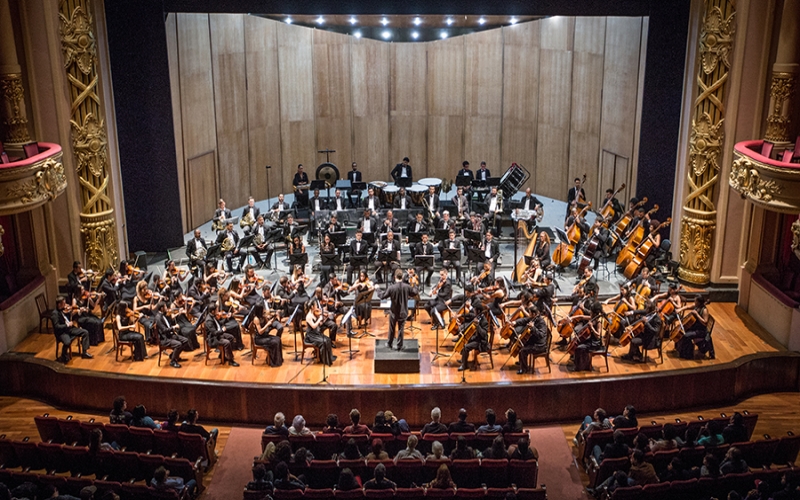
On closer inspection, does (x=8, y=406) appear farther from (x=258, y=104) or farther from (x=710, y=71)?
(x=710, y=71)

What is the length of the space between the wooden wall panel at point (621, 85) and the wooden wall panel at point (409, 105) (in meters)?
4.54

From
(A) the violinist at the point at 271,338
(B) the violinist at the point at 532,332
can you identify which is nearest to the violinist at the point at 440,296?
(B) the violinist at the point at 532,332

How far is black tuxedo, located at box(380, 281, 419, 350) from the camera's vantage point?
1242 cm

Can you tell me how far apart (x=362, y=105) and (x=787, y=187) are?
1126 cm

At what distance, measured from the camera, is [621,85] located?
58.7ft

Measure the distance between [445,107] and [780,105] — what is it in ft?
29.8

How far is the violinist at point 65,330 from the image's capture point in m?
12.5

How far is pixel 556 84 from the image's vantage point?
19.8 meters

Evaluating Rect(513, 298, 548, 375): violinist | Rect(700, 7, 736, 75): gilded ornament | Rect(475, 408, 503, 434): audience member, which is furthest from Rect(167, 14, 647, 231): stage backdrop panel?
Rect(475, 408, 503, 434): audience member

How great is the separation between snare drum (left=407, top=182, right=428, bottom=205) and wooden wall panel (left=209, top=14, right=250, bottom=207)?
424 cm

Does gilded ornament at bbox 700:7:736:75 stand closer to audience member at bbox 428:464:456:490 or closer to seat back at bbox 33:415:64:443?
audience member at bbox 428:464:456:490

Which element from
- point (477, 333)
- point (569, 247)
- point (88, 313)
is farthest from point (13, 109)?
point (569, 247)

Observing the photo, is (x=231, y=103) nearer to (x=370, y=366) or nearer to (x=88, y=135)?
(x=88, y=135)

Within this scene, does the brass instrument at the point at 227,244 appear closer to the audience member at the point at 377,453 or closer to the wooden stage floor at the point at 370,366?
the wooden stage floor at the point at 370,366
